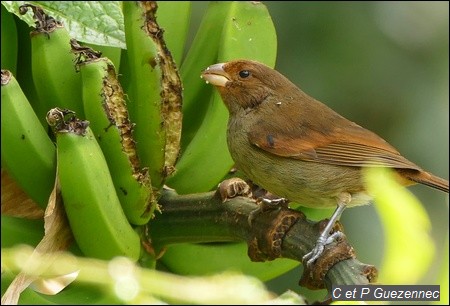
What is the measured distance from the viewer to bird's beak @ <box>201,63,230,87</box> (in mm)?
1856

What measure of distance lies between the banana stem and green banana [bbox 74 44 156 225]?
0.29ft

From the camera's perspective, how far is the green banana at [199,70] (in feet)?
6.61

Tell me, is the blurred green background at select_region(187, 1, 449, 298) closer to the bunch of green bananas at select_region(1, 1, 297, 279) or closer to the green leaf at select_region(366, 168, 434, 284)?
the bunch of green bananas at select_region(1, 1, 297, 279)

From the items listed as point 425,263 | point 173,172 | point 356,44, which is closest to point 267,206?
point 173,172

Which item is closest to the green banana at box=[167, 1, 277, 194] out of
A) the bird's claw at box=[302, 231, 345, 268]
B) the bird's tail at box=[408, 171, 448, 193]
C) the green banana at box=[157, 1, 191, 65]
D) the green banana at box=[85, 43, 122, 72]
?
the green banana at box=[157, 1, 191, 65]

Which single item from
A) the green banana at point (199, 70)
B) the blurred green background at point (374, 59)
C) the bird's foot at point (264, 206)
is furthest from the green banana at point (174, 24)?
the blurred green background at point (374, 59)

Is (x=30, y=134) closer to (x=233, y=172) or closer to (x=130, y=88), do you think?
(x=130, y=88)

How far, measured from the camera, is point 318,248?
1.25m

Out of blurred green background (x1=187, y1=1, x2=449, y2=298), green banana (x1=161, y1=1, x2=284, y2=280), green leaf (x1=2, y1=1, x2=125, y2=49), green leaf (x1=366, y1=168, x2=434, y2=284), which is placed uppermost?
green leaf (x1=366, y1=168, x2=434, y2=284)

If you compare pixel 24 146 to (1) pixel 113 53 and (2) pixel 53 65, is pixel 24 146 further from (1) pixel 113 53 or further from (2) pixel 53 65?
(1) pixel 113 53

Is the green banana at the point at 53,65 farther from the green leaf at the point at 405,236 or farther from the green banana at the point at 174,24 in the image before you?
the green leaf at the point at 405,236

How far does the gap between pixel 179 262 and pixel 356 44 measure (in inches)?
85.0

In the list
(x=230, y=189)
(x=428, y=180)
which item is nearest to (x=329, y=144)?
(x=428, y=180)

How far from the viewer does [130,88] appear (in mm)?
1723
